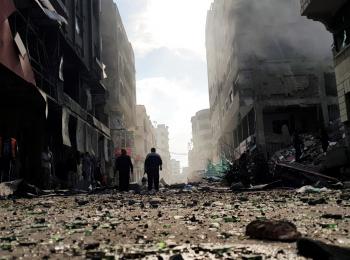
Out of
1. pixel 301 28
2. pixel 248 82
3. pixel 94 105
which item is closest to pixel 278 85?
pixel 248 82

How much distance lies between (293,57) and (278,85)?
3.90m

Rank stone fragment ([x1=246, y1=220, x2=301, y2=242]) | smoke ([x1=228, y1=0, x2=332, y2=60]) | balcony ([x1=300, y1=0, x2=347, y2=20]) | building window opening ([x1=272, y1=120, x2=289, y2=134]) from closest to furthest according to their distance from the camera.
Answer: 1. stone fragment ([x1=246, y1=220, x2=301, y2=242])
2. balcony ([x1=300, y1=0, x2=347, y2=20])
3. building window opening ([x1=272, y1=120, x2=289, y2=134])
4. smoke ([x1=228, y1=0, x2=332, y2=60])

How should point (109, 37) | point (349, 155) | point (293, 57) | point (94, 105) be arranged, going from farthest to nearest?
point (109, 37) < point (293, 57) < point (94, 105) < point (349, 155)

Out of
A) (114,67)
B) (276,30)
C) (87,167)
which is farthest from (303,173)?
(114,67)

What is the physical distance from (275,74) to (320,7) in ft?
55.8

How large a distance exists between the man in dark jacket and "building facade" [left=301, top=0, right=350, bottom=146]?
344 inches

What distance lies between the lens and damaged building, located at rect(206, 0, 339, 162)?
2911 centimetres

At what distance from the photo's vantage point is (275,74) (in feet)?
106

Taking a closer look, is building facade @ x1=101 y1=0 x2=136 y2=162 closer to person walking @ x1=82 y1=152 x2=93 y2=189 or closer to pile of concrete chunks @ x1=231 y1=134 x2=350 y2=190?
person walking @ x1=82 y1=152 x2=93 y2=189

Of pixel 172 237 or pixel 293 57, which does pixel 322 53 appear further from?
pixel 172 237

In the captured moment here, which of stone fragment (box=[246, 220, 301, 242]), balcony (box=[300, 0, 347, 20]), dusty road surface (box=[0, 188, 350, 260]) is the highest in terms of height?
balcony (box=[300, 0, 347, 20])

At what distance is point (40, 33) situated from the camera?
53.9 ft

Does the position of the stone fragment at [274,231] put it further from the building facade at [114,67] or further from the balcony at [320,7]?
the building facade at [114,67]

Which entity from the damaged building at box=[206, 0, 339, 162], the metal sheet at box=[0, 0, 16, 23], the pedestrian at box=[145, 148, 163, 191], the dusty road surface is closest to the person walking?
the pedestrian at box=[145, 148, 163, 191]
